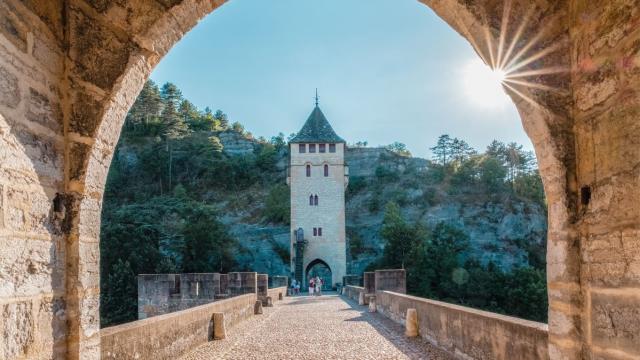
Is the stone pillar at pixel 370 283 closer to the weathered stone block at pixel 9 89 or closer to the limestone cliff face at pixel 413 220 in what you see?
the weathered stone block at pixel 9 89

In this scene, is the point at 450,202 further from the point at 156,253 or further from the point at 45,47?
the point at 45,47

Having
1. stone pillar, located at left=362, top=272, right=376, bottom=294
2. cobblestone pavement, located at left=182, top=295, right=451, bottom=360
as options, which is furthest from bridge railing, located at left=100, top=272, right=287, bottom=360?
stone pillar, located at left=362, top=272, right=376, bottom=294

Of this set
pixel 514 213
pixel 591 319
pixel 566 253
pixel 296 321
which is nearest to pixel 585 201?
pixel 566 253

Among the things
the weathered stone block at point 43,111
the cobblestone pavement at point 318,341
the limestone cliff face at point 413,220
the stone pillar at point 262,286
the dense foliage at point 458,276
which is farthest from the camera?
the limestone cliff face at point 413,220

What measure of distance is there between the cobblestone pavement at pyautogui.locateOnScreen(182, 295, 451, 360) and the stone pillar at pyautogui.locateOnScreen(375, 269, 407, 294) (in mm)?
2609

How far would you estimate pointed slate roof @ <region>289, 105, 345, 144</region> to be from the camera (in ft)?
131

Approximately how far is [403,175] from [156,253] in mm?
30867

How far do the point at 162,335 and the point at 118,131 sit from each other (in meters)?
3.49

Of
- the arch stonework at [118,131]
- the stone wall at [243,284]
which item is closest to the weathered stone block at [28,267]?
the arch stonework at [118,131]

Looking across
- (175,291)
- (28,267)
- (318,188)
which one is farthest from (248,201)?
(28,267)

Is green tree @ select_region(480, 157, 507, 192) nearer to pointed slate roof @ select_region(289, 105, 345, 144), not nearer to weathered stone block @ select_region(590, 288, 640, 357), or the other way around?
pointed slate roof @ select_region(289, 105, 345, 144)

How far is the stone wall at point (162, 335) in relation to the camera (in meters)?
4.55

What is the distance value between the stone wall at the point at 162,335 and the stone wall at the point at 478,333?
3.28m

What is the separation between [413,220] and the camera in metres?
47.8
